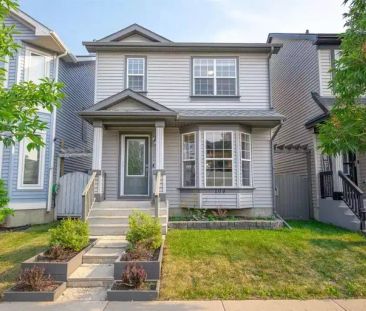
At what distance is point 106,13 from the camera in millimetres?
11312

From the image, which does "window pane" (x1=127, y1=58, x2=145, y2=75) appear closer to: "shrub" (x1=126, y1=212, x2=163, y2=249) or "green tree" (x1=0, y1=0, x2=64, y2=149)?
"green tree" (x1=0, y1=0, x2=64, y2=149)

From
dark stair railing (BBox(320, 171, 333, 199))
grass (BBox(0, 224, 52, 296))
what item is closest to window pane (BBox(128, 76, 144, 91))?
grass (BBox(0, 224, 52, 296))

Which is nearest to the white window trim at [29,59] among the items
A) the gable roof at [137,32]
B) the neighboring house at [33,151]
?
the neighboring house at [33,151]

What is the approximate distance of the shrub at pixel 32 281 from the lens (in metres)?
5.09

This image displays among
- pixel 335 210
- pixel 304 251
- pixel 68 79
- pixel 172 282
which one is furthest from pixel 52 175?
pixel 335 210

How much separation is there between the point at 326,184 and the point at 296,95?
15.5ft

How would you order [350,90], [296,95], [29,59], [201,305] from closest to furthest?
[201,305] < [350,90] < [29,59] < [296,95]

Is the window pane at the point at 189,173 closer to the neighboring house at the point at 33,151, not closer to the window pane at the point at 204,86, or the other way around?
the window pane at the point at 204,86

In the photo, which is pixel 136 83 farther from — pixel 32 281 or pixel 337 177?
pixel 32 281

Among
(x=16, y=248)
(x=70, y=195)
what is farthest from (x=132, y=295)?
(x=70, y=195)

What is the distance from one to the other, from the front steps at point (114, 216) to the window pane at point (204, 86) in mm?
4665

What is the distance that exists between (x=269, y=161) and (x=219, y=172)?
6.88 feet

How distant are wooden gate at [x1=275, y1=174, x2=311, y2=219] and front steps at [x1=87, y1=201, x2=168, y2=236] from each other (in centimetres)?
499

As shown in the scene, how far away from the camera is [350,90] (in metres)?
5.53
